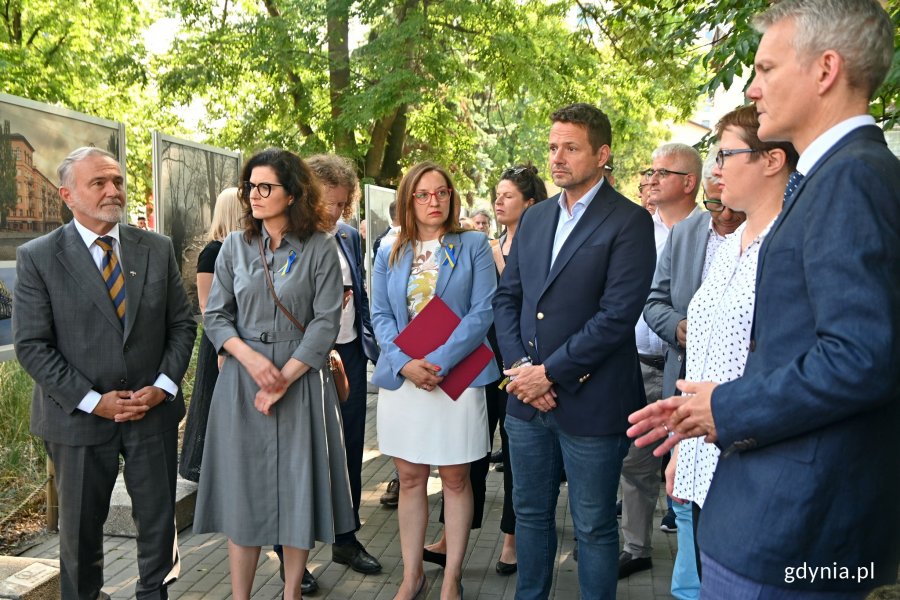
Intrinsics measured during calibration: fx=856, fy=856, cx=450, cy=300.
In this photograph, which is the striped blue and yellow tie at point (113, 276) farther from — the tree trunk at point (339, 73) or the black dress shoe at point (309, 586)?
the tree trunk at point (339, 73)

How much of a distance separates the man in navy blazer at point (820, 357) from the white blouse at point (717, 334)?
44 centimetres

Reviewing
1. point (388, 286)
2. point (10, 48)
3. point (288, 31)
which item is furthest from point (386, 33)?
point (388, 286)

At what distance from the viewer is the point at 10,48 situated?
15.2 meters

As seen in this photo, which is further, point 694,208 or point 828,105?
point 694,208

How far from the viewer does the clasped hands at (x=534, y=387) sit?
3.73 metres

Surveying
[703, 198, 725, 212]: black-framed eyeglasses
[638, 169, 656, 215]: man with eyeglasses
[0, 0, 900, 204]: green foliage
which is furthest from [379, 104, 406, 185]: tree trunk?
[703, 198, 725, 212]: black-framed eyeglasses

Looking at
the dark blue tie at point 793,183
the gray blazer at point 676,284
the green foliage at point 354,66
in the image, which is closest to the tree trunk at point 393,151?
the green foliage at point 354,66

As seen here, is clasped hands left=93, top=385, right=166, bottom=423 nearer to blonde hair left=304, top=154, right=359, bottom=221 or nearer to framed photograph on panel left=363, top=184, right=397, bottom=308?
blonde hair left=304, top=154, right=359, bottom=221

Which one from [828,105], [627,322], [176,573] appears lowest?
[176,573]

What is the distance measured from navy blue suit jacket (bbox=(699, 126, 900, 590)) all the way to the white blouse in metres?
0.45

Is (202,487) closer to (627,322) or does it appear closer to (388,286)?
(388,286)

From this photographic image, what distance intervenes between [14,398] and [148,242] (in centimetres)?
389

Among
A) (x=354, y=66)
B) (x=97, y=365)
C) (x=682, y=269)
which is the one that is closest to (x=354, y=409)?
(x=97, y=365)

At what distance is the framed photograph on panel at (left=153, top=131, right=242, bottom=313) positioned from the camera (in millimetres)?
6059
